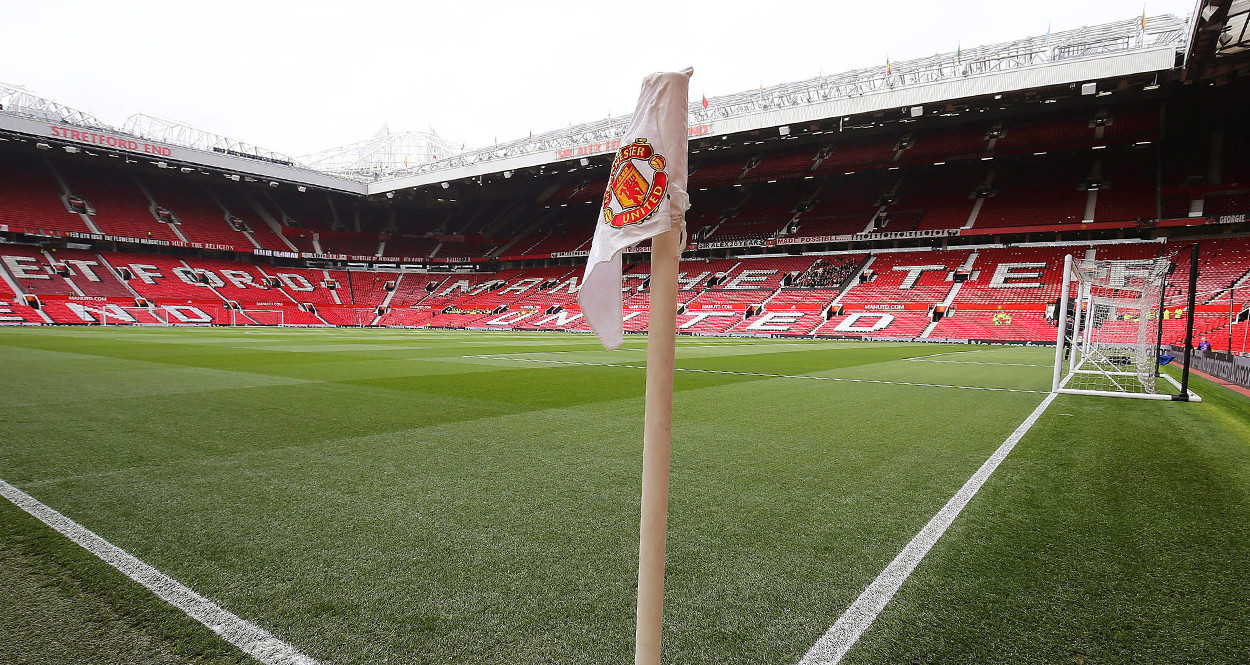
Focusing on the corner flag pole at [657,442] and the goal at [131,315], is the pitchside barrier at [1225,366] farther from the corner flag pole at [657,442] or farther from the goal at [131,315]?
the goal at [131,315]

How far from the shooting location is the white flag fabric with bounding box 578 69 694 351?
1.37m

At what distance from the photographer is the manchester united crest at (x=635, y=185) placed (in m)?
1.38

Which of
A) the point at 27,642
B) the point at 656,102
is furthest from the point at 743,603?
the point at 27,642

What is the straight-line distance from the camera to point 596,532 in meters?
2.86

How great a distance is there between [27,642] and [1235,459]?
25.0ft

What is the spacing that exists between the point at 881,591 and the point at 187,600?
8.88 ft

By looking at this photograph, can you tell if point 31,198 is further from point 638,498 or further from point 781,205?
point 638,498

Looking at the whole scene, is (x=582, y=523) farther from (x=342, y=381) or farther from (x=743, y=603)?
(x=342, y=381)

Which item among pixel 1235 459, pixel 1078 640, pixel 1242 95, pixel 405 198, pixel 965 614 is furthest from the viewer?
pixel 405 198

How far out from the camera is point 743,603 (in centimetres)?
216

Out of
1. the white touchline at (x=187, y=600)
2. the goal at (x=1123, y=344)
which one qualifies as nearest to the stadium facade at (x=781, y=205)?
the goal at (x=1123, y=344)

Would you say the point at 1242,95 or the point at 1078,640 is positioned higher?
the point at 1242,95


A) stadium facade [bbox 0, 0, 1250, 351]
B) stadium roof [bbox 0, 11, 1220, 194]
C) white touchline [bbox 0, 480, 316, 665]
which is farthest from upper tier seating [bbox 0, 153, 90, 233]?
white touchline [bbox 0, 480, 316, 665]

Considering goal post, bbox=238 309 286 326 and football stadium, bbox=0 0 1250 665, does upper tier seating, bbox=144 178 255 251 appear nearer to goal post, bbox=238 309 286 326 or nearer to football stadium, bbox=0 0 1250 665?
goal post, bbox=238 309 286 326
